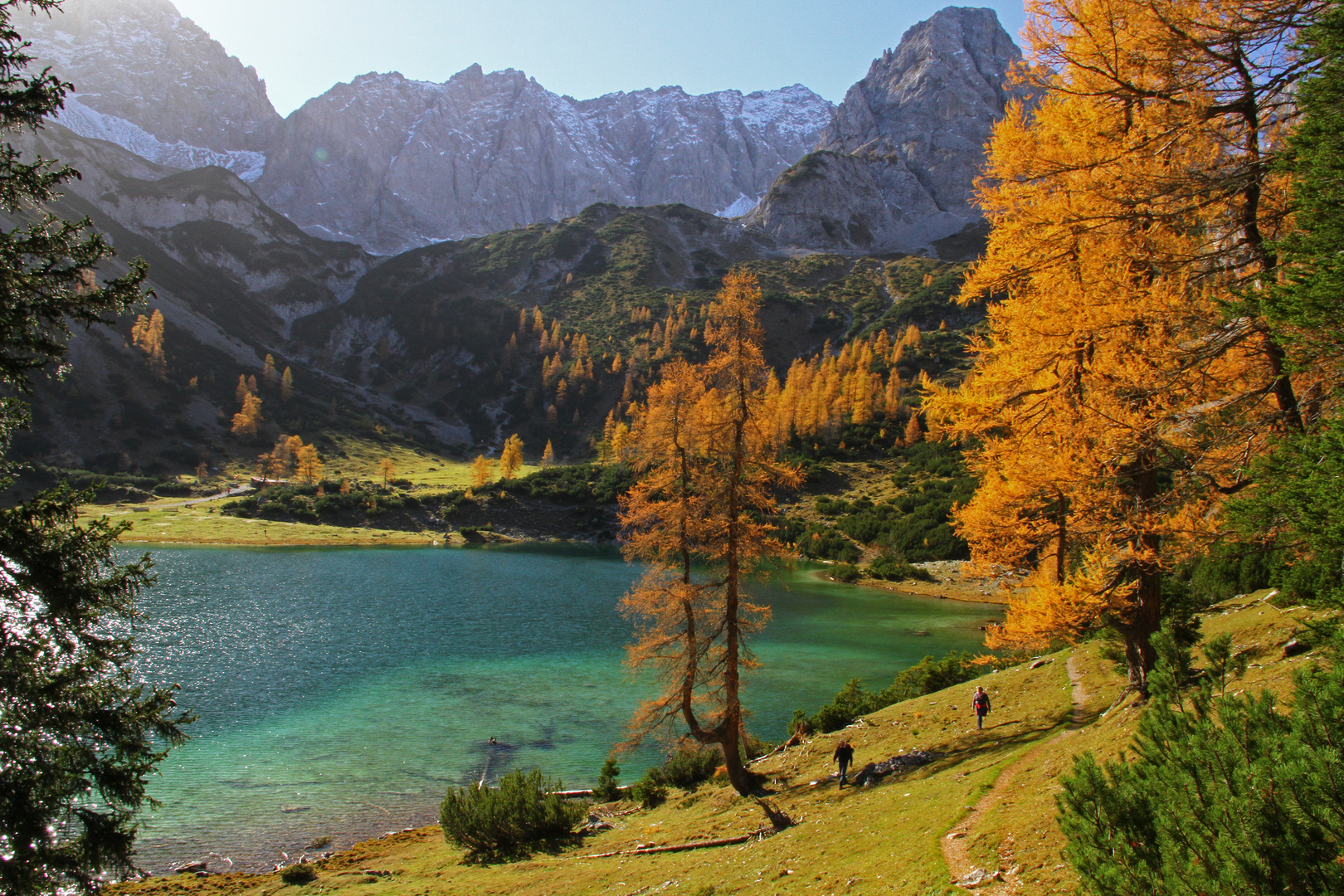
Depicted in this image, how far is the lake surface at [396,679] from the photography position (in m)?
21.2

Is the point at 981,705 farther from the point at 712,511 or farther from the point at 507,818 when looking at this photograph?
the point at 507,818

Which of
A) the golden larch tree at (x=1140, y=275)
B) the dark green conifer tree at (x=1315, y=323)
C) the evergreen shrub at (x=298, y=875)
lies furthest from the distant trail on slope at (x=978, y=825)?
the evergreen shrub at (x=298, y=875)

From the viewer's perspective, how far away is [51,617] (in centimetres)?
848

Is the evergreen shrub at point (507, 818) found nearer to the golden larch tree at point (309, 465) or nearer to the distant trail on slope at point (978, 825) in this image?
the distant trail on slope at point (978, 825)

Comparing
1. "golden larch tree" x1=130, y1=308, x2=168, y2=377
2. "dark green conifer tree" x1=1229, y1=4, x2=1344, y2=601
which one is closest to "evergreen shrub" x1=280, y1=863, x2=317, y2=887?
"dark green conifer tree" x1=1229, y1=4, x2=1344, y2=601

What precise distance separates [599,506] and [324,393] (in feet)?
336

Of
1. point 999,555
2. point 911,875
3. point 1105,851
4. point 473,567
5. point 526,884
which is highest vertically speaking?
point 999,555

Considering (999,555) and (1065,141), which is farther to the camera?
(999,555)

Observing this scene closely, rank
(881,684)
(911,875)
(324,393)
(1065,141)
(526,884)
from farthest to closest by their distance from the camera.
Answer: (324,393), (881,684), (526,884), (1065,141), (911,875)

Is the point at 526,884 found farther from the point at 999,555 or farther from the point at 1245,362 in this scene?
the point at 1245,362

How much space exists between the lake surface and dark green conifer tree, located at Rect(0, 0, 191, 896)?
12.0 m

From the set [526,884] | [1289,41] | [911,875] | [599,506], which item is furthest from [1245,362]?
[599,506]

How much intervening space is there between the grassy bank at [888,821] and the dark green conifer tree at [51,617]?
24.8 feet

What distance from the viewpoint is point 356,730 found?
89.8ft
